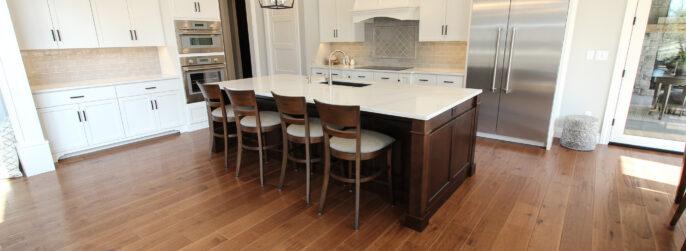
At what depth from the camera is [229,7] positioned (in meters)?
7.61

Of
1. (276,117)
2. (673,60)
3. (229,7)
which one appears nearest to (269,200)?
(276,117)

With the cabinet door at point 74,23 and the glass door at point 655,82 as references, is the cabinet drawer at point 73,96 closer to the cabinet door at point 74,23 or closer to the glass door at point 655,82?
the cabinet door at point 74,23

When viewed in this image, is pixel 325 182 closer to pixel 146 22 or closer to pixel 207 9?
pixel 146 22

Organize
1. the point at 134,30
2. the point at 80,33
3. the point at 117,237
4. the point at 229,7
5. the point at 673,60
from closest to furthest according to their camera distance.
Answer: the point at 117,237
the point at 673,60
the point at 80,33
the point at 134,30
the point at 229,7

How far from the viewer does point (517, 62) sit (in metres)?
4.11

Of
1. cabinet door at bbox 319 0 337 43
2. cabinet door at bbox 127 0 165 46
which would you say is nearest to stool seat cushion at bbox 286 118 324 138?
cabinet door at bbox 127 0 165 46

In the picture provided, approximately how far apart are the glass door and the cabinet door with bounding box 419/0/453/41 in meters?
2.13

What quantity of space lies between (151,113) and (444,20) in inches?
169

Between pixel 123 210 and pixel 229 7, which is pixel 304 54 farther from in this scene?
pixel 123 210

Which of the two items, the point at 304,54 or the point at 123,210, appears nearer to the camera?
the point at 123,210

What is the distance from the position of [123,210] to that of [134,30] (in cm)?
283

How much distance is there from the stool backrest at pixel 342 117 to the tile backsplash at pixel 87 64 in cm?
397

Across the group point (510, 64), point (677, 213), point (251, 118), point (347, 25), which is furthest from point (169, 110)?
point (677, 213)

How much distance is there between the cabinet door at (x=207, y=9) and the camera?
201 inches
